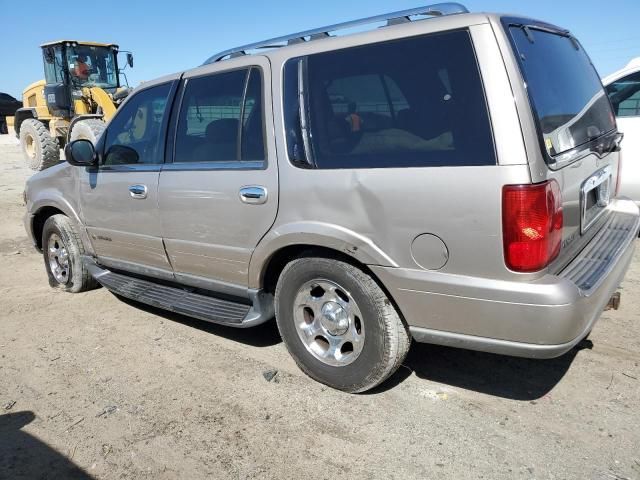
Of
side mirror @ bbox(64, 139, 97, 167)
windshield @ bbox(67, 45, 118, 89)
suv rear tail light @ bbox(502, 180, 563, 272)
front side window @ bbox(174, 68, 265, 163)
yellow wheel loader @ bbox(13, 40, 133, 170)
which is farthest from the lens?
windshield @ bbox(67, 45, 118, 89)

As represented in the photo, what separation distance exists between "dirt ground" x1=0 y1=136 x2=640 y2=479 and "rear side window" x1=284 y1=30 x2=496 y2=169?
4.45ft

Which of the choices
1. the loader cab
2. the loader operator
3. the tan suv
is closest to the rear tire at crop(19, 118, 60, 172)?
the loader cab

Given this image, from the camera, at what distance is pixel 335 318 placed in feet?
9.97

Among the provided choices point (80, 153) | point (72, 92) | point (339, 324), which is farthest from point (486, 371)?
point (72, 92)

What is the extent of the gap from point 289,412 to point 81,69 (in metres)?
13.0

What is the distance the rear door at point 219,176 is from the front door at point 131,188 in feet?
0.54

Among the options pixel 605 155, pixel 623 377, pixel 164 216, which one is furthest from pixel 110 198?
pixel 623 377

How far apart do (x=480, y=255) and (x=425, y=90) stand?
0.83 meters

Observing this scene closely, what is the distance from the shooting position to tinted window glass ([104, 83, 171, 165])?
12.9 feet

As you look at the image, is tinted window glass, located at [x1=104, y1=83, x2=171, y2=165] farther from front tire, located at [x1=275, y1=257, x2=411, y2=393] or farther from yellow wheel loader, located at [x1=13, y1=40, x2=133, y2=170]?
yellow wheel loader, located at [x1=13, y1=40, x2=133, y2=170]

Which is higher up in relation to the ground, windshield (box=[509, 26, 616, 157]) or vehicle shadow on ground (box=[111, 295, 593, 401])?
windshield (box=[509, 26, 616, 157])

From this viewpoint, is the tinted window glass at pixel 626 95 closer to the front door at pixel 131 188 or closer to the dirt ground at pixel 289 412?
the dirt ground at pixel 289 412

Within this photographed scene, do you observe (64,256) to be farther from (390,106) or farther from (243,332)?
(390,106)

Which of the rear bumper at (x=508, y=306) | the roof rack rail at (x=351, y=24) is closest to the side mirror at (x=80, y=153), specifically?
the roof rack rail at (x=351, y=24)
